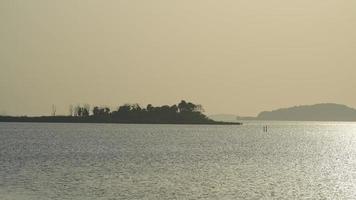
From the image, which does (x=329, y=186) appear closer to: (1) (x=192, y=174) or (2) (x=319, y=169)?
(1) (x=192, y=174)

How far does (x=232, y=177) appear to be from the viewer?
86.4 m

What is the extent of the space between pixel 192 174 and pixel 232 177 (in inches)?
271

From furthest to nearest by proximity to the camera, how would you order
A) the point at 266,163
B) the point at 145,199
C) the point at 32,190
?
the point at 266,163 → the point at 32,190 → the point at 145,199

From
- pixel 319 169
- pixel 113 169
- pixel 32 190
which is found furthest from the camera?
pixel 319 169

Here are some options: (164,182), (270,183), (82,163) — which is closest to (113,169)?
(82,163)

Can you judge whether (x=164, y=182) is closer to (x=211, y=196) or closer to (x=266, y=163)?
(x=211, y=196)

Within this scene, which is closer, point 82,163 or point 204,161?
point 82,163

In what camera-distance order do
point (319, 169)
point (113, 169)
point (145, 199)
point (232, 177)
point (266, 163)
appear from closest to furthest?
1. point (145, 199)
2. point (232, 177)
3. point (113, 169)
4. point (319, 169)
5. point (266, 163)

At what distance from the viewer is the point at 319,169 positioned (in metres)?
106

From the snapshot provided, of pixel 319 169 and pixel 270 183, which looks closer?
pixel 270 183

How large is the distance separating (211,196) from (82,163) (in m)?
47.0

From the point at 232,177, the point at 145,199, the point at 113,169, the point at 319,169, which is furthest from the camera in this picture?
the point at 319,169

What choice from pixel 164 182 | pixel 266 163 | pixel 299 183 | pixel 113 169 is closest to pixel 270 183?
pixel 299 183

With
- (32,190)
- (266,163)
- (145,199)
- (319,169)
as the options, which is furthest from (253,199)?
(266,163)
